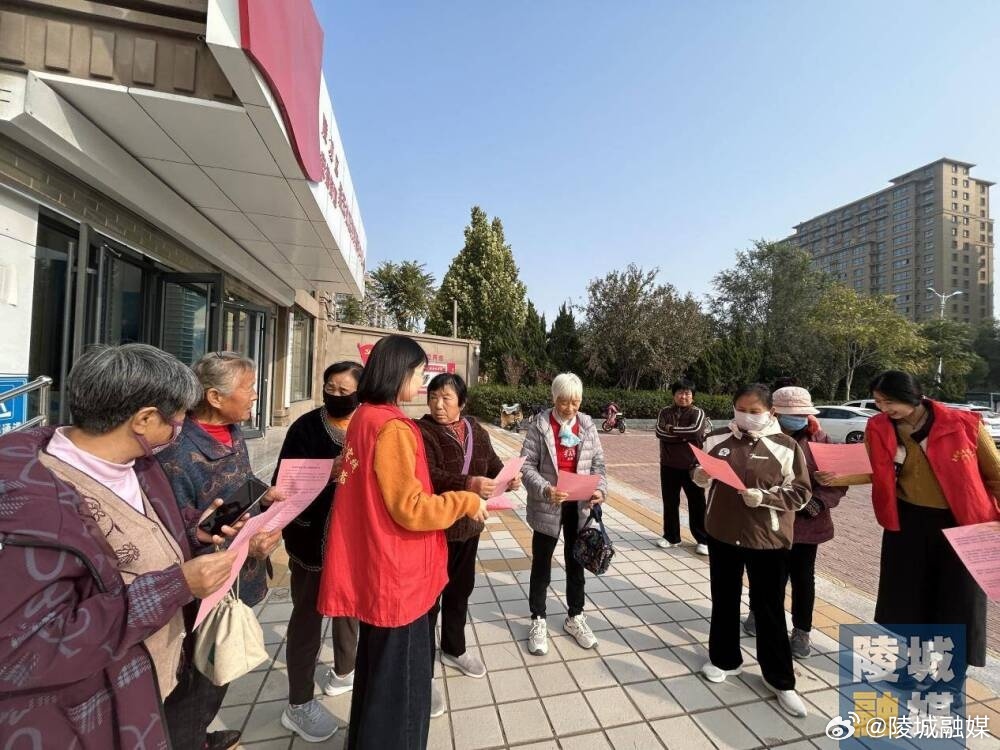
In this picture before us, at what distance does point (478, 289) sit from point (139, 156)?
72.4 feet

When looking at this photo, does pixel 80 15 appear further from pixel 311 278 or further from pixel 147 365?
pixel 311 278

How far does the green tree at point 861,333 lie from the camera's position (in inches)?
918

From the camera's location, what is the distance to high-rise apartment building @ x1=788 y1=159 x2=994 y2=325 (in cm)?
6706

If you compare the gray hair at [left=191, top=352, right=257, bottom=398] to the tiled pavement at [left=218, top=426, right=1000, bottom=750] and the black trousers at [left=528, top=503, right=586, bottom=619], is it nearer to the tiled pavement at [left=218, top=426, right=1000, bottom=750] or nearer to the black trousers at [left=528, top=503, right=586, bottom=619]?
the tiled pavement at [left=218, top=426, right=1000, bottom=750]

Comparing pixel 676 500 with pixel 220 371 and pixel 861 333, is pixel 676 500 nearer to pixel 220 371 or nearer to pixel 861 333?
pixel 220 371

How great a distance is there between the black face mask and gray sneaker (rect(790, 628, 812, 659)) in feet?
9.53

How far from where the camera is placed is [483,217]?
2670cm

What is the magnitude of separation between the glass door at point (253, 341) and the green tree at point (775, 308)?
20.3 meters

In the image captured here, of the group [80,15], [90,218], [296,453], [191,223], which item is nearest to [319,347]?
[191,223]

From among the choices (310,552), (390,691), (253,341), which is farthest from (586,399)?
(390,691)

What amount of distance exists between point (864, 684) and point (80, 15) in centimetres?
646

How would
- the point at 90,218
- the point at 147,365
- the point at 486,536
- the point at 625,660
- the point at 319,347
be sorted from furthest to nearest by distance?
the point at 319,347 → the point at 486,536 → the point at 90,218 → the point at 625,660 → the point at 147,365

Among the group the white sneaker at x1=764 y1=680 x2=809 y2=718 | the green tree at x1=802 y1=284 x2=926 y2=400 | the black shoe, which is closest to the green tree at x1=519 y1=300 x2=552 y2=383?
the green tree at x1=802 y1=284 x2=926 y2=400

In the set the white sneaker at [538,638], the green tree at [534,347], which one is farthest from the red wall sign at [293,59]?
the green tree at [534,347]
